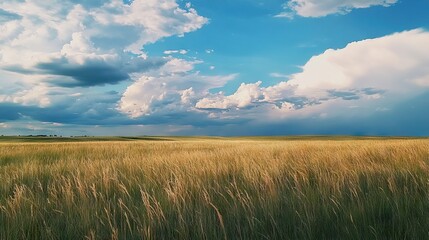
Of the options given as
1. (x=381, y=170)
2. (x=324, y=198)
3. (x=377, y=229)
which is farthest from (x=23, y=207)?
(x=381, y=170)

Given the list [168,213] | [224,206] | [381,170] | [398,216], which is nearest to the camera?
[398,216]

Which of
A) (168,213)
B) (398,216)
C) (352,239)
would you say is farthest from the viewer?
(168,213)

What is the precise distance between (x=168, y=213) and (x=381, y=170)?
3543mm

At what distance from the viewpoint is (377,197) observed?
3.51 metres

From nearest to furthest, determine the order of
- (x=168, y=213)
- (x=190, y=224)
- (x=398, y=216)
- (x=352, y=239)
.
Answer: (x=352, y=239) < (x=190, y=224) < (x=398, y=216) < (x=168, y=213)

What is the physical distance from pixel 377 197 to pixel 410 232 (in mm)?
927

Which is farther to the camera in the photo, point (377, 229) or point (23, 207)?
point (23, 207)

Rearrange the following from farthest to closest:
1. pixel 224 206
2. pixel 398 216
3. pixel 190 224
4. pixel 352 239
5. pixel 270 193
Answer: pixel 270 193, pixel 224 206, pixel 398 216, pixel 190 224, pixel 352 239

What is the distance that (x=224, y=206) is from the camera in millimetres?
3408

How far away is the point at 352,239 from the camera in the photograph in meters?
2.49

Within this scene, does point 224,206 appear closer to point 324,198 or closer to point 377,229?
point 324,198

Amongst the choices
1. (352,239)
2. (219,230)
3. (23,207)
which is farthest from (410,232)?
(23,207)

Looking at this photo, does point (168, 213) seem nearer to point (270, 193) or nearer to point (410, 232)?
point (270, 193)

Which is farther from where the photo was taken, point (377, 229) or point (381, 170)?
point (381, 170)
